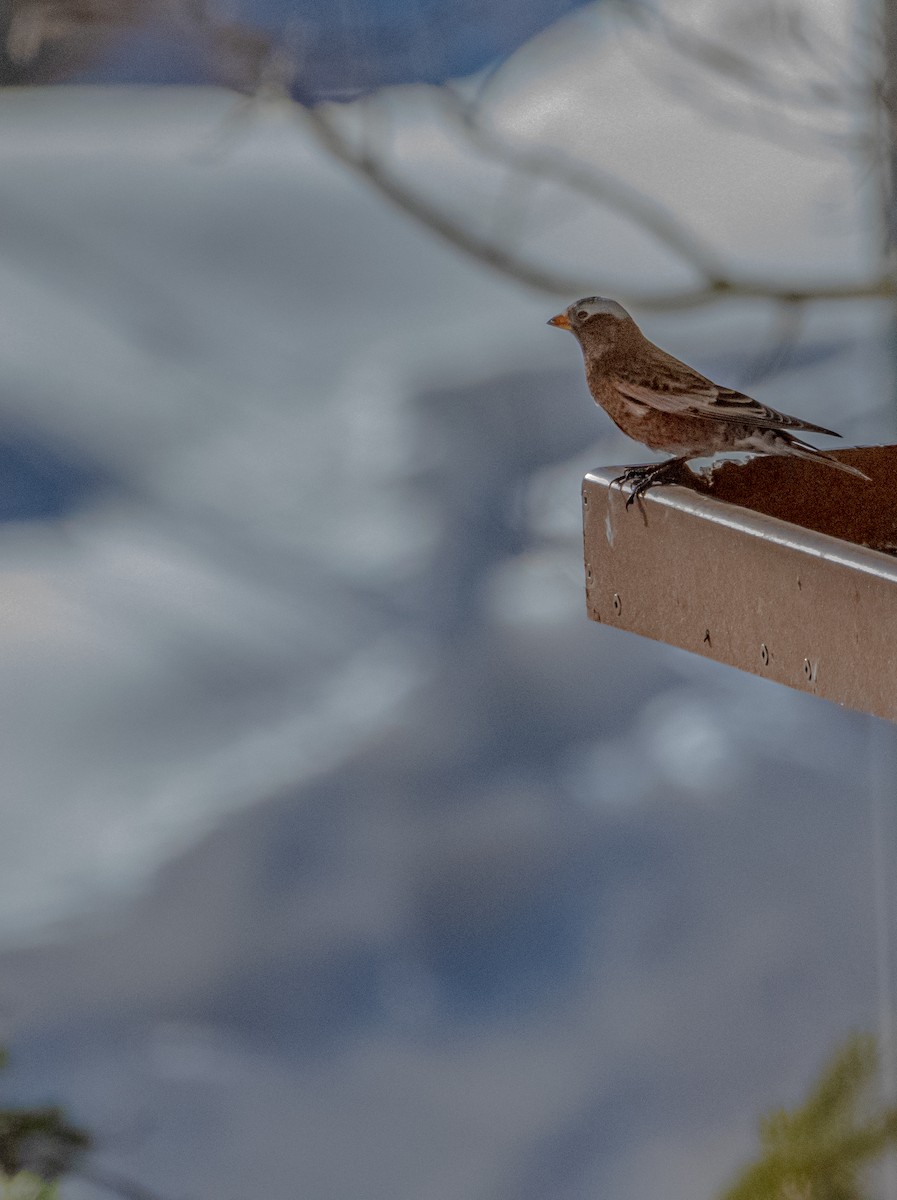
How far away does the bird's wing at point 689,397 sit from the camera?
2.87 feet

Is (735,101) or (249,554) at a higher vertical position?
(735,101)

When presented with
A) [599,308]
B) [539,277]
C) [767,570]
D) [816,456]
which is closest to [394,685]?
[539,277]

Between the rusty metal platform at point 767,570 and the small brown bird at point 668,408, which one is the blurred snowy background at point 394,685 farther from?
the rusty metal platform at point 767,570

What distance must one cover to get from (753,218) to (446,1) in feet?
1.54

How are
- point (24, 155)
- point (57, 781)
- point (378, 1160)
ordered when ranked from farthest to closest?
point (378, 1160)
point (57, 781)
point (24, 155)

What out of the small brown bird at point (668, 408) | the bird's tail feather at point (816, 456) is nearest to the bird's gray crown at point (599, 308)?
the small brown bird at point (668, 408)

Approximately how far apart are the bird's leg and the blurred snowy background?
3.35 feet

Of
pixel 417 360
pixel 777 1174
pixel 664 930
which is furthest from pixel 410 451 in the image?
pixel 777 1174

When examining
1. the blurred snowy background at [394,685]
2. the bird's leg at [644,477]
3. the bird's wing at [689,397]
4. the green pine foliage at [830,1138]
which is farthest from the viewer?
the green pine foliage at [830,1138]

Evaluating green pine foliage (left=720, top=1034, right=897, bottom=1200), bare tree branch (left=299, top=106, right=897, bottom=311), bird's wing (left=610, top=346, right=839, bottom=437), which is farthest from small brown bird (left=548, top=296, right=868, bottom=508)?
green pine foliage (left=720, top=1034, right=897, bottom=1200)

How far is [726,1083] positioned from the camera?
1948 mm

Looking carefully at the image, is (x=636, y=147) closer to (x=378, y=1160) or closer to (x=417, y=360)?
(x=417, y=360)

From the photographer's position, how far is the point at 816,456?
81 cm

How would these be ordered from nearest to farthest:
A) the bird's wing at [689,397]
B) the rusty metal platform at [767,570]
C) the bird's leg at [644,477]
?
the rusty metal platform at [767,570] < the bird's leg at [644,477] < the bird's wing at [689,397]
